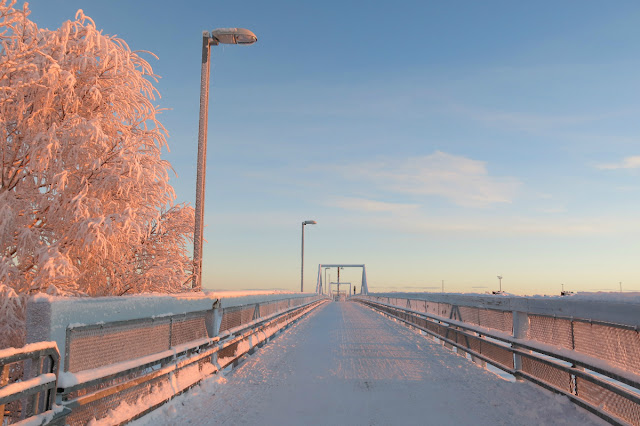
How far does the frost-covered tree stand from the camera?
12469mm

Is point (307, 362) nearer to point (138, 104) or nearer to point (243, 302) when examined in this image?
point (243, 302)

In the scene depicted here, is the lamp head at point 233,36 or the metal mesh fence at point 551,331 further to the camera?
the lamp head at point 233,36

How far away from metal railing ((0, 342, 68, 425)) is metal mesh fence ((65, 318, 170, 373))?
42 centimetres

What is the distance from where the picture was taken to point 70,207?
13094 millimetres

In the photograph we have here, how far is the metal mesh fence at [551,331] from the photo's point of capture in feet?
23.1

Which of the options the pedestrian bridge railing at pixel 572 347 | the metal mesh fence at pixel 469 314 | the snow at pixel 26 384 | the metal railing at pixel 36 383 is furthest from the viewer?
the metal mesh fence at pixel 469 314

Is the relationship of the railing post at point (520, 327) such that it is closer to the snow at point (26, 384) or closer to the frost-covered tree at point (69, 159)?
the snow at point (26, 384)

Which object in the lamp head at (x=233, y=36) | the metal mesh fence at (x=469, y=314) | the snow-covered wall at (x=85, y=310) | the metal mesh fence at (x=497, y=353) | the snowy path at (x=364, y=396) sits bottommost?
the snowy path at (x=364, y=396)

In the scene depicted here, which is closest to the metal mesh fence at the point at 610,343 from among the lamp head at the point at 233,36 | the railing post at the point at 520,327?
the railing post at the point at 520,327

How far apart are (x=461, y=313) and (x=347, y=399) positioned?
6298mm

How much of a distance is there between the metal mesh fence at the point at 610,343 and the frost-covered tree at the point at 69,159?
1041 centimetres

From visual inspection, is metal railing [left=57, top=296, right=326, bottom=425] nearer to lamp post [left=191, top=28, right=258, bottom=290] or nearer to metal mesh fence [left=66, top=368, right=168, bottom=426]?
metal mesh fence [left=66, top=368, right=168, bottom=426]

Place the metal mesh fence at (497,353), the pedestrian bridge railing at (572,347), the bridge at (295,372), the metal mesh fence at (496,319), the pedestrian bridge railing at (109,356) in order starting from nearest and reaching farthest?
the pedestrian bridge railing at (109,356)
the bridge at (295,372)
the pedestrian bridge railing at (572,347)
the metal mesh fence at (497,353)
the metal mesh fence at (496,319)

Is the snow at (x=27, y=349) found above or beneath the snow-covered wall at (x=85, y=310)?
beneath
